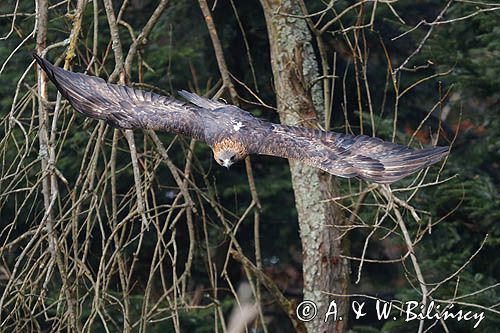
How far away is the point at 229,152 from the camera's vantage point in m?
6.26

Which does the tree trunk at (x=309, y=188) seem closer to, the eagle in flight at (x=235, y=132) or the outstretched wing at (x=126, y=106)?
the eagle in flight at (x=235, y=132)

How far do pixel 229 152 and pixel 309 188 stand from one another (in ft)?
3.47

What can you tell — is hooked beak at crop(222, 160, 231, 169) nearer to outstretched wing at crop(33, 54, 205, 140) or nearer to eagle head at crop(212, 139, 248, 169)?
eagle head at crop(212, 139, 248, 169)

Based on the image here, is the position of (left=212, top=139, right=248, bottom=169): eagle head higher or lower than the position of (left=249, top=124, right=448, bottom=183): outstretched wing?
lower

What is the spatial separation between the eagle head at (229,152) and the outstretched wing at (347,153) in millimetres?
78

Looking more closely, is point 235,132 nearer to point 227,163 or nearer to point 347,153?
point 227,163

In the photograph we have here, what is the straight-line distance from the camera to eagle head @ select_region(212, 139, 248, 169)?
622 cm

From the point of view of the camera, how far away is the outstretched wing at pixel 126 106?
5.59 meters

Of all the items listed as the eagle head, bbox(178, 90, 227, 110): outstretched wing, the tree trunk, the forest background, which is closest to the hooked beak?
the eagle head

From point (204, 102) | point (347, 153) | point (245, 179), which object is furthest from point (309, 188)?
point (245, 179)

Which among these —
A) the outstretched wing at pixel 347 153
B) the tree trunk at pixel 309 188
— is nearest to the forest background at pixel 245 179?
the tree trunk at pixel 309 188

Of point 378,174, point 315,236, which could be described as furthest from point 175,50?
point 378,174

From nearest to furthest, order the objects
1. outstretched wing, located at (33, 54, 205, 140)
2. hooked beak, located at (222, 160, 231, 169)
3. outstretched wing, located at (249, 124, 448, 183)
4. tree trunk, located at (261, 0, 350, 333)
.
Result: outstretched wing, located at (249, 124, 448, 183) → outstretched wing, located at (33, 54, 205, 140) → hooked beak, located at (222, 160, 231, 169) → tree trunk, located at (261, 0, 350, 333)

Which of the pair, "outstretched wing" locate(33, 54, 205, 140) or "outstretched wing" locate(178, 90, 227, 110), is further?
"outstretched wing" locate(178, 90, 227, 110)
